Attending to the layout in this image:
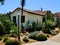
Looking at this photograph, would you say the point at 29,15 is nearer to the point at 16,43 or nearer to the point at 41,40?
the point at 41,40

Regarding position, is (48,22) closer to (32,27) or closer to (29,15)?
(32,27)

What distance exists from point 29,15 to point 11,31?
1123 cm

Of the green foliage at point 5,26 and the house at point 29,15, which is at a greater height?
the house at point 29,15

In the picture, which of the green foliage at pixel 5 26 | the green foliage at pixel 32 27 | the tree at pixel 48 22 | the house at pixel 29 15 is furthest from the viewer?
the house at pixel 29 15

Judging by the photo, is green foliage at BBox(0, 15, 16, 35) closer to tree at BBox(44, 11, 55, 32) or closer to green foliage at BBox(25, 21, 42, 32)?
green foliage at BBox(25, 21, 42, 32)

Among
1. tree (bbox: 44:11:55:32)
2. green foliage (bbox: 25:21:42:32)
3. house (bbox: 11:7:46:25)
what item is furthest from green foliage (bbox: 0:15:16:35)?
house (bbox: 11:7:46:25)

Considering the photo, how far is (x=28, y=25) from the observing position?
4119cm

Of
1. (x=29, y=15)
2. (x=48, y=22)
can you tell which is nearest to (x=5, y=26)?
(x=29, y=15)

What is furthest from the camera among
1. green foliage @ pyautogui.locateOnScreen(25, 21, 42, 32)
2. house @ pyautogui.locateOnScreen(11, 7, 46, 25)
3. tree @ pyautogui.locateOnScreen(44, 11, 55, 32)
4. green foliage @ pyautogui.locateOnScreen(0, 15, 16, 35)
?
house @ pyautogui.locateOnScreen(11, 7, 46, 25)

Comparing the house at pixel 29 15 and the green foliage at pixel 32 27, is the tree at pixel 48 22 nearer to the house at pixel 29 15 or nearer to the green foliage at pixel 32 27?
the house at pixel 29 15

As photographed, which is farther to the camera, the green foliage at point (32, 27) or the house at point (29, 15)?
the house at point (29, 15)

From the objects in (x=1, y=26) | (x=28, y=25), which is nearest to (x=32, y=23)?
(x=28, y=25)

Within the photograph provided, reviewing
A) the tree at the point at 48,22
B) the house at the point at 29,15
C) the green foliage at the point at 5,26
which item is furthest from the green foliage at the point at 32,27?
the green foliage at the point at 5,26

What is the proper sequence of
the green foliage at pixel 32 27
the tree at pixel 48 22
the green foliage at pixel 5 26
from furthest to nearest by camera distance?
the tree at pixel 48 22
the green foliage at pixel 32 27
the green foliage at pixel 5 26
